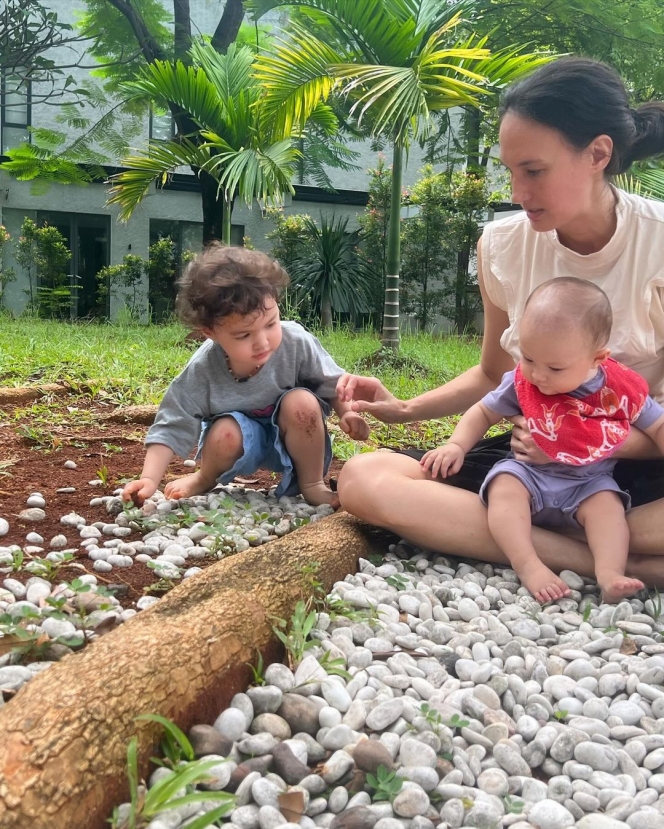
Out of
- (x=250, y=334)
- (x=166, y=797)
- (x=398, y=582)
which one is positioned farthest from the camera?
(x=250, y=334)

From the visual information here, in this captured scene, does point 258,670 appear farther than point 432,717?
Yes

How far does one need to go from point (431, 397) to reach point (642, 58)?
849 centimetres

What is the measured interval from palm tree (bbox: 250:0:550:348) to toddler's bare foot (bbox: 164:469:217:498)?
347 centimetres

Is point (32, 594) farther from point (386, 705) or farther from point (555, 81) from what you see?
point (555, 81)

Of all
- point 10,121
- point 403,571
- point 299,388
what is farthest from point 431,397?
point 10,121

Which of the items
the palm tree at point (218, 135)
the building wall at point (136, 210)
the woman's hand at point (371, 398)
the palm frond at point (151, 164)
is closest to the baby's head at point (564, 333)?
the woman's hand at point (371, 398)

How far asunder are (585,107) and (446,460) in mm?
1037

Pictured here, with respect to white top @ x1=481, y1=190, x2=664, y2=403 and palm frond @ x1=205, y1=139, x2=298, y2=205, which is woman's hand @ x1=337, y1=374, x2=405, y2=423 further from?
palm frond @ x1=205, y1=139, x2=298, y2=205

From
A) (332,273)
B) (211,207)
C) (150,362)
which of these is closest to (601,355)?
(150,362)

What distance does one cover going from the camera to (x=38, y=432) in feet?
11.8

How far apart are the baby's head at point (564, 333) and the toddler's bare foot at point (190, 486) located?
4.11 feet

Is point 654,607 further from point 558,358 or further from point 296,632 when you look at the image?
point 296,632

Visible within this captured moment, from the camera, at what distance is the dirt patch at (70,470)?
2.17 m

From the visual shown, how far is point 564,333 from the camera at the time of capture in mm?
2068
